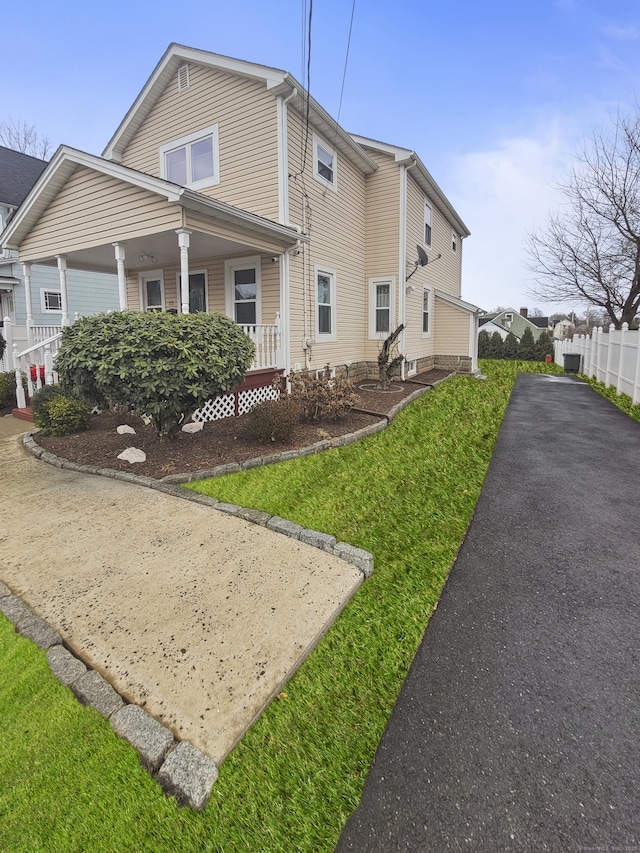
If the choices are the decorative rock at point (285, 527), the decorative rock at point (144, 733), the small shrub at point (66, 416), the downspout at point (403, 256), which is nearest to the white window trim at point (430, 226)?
the downspout at point (403, 256)

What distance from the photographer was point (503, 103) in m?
13.7

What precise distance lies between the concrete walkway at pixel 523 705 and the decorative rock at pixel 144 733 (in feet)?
2.92

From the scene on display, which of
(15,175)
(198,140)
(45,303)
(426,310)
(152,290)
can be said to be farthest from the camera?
(15,175)

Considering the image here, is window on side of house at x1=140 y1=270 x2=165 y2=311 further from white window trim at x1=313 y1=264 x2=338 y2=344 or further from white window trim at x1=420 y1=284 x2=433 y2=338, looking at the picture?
white window trim at x1=420 y1=284 x2=433 y2=338

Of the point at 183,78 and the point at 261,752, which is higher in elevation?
the point at 183,78

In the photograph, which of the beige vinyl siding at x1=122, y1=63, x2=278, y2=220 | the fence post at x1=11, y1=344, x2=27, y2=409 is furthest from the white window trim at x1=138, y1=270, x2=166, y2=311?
the fence post at x1=11, y1=344, x2=27, y2=409

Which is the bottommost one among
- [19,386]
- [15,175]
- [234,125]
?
[19,386]

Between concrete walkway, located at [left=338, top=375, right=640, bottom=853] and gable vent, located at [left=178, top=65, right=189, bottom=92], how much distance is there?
12.1m

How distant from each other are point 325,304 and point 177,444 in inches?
245

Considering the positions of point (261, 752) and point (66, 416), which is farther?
point (66, 416)

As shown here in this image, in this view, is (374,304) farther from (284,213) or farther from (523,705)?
(523,705)

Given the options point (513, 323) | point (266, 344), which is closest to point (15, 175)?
point (266, 344)

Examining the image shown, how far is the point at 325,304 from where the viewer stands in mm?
11391

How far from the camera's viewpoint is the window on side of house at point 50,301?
56.5ft
